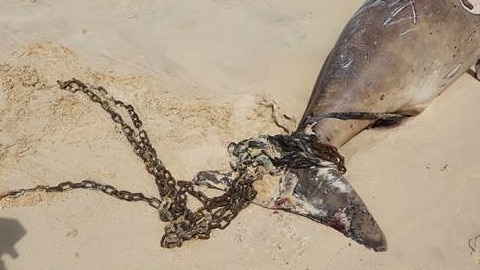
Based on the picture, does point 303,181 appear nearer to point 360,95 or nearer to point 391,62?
point 360,95

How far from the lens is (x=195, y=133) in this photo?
3773 mm

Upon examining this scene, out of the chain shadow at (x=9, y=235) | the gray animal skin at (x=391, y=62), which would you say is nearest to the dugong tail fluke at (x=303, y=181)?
the gray animal skin at (x=391, y=62)

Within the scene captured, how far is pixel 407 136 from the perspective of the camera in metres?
3.83

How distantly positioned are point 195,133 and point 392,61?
128 cm

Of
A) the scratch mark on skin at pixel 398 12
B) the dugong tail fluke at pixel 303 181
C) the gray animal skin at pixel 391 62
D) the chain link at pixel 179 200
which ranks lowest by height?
the chain link at pixel 179 200

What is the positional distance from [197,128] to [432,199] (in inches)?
Result: 56.2

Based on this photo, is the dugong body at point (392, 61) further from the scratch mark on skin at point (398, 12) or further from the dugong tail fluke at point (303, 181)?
the dugong tail fluke at point (303, 181)

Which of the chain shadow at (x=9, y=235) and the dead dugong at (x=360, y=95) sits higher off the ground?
the dead dugong at (x=360, y=95)

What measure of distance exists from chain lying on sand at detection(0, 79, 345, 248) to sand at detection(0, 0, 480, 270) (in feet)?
0.19

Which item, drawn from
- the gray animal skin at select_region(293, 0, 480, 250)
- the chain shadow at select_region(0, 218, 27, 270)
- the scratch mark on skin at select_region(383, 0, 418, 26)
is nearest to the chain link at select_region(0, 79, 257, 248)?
the chain shadow at select_region(0, 218, 27, 270)

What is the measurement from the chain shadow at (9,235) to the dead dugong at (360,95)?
99 centimetres

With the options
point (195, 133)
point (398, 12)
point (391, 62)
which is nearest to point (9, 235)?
point (195, 133)

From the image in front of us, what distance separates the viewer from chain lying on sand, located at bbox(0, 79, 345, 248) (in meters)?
3.26

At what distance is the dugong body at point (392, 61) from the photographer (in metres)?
3.73
